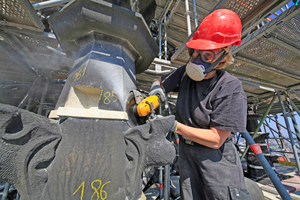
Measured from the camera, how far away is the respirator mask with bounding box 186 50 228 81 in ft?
4.17

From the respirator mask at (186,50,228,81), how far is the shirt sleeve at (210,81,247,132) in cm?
26

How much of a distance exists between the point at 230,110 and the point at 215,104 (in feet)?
0.46

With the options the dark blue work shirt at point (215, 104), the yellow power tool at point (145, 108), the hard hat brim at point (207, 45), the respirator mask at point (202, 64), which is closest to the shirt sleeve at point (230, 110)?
the dark blue work shirt at point (215, 104)

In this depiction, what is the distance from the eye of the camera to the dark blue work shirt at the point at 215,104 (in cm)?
116

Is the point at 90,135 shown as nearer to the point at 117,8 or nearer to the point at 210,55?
the point at 117,8

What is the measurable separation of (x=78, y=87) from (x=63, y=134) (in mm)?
396

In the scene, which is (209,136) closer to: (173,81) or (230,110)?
(230,110)

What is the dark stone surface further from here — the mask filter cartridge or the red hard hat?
the red hard hat

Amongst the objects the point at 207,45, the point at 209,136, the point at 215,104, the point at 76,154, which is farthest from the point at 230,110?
the point at 76,154

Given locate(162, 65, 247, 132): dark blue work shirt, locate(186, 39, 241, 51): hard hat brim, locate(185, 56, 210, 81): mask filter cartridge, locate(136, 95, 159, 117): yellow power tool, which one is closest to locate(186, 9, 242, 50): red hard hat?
locate(186, 39, 241, 51): hard hat brim

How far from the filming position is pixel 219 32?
1.37m

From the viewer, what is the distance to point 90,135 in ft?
3.08

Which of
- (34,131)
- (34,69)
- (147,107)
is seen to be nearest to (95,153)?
(34,131)

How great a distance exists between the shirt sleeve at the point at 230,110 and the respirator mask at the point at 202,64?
26cm
